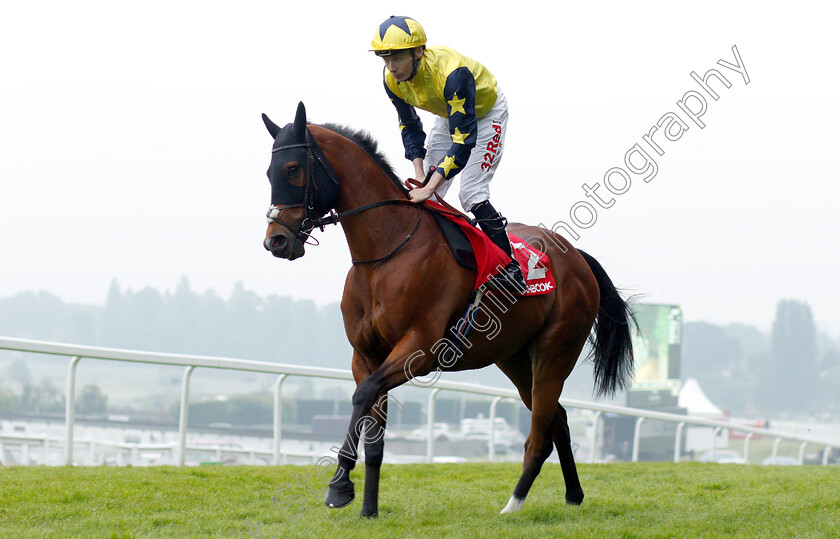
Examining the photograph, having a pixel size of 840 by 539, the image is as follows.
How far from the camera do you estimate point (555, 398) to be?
4906 mm

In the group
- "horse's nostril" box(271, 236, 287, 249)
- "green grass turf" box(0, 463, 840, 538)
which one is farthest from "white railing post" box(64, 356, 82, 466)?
"horse's nostril" box(271, 236, 287, 249)

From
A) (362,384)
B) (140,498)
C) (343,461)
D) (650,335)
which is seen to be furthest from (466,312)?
(650,335)

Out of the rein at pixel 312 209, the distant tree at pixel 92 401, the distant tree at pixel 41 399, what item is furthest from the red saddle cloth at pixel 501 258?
the distant tree at pixel 92 401

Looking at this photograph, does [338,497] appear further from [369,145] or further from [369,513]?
[369,145]

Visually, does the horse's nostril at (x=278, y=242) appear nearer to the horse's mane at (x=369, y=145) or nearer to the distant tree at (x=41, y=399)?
the horse's mane at (x=369, y=145)

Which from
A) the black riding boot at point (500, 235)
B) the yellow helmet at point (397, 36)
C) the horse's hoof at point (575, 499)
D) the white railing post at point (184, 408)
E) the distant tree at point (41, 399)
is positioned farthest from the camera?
the distant tree at point (41, 399)

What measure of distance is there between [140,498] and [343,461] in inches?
54.7

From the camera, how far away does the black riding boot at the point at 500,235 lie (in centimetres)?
448

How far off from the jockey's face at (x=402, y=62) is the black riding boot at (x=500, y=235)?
33.6 inches

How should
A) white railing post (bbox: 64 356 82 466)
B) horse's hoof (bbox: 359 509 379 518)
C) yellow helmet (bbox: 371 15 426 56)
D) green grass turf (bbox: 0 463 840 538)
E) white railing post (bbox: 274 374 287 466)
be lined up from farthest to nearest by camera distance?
white railing post (bbox: 274 374 287 466) < white railing post (bbox: 64 356 82 466) < horse's hoof (bbox: 359 509 379 518) < yellow helmet (bbox: 371 15 426 56) < green grass turf (bbox: 0 463 840 538)

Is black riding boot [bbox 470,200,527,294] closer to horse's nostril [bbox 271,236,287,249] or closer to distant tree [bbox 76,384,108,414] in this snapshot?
horse's nostril [bbox 271,236,287,249]

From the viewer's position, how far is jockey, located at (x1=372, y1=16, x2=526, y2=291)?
4137 millimetres

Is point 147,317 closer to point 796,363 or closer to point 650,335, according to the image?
point 650,335

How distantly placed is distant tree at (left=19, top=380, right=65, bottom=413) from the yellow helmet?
72.0 meters
